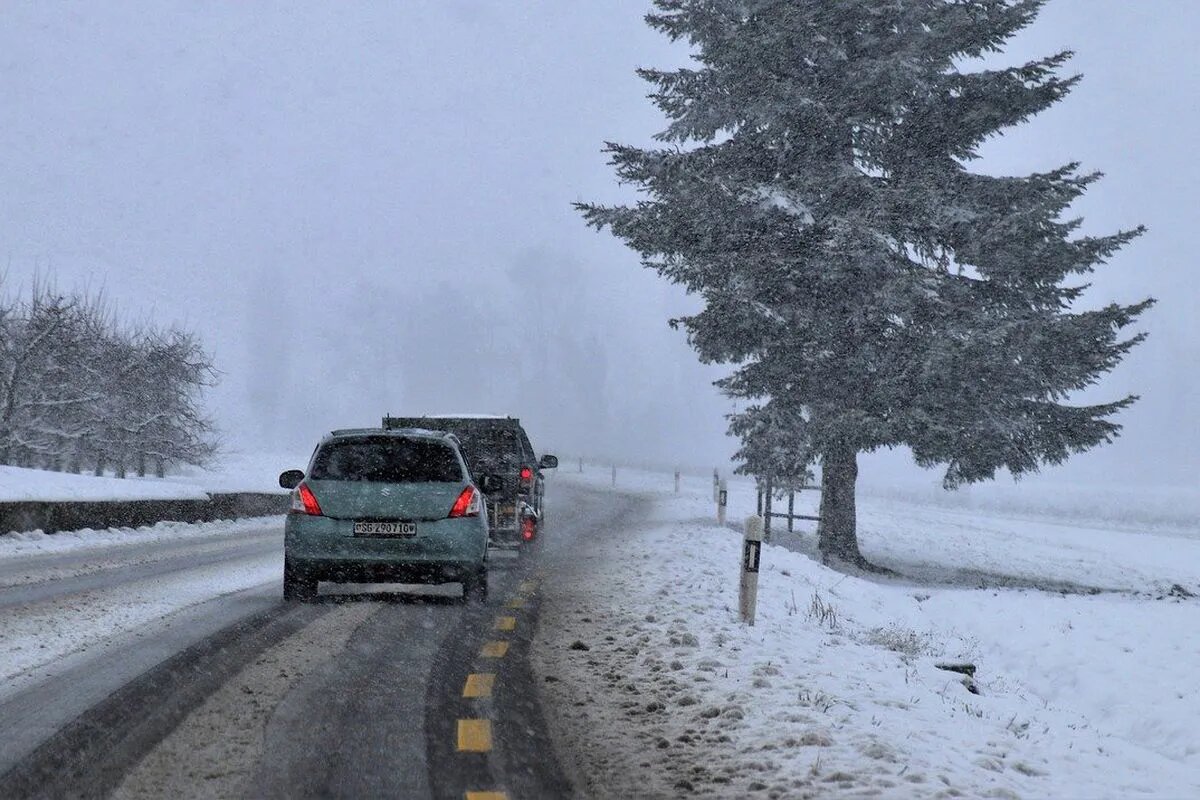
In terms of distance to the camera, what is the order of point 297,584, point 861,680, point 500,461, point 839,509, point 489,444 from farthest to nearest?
point 839,509
point 489,444
point 500,461
point 297,584
point 861,680

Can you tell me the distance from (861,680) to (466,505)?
15.3 ft

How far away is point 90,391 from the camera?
36531 mm

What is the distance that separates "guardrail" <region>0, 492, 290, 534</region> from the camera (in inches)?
663

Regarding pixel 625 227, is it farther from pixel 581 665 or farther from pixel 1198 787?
pixel 1198 787

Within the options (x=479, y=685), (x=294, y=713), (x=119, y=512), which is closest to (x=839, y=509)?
(x=119, y=512)

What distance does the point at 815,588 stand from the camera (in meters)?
13.0

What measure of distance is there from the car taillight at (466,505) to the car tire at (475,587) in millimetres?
590

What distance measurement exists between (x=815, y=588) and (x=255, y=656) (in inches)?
296

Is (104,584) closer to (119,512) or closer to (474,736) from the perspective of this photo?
(474,736)

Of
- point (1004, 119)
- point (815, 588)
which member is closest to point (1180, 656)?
point (815, 588)

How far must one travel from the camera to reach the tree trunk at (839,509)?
19094 millimetres

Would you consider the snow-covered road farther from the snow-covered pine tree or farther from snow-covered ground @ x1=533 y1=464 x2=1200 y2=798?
the snow-covered pine tree

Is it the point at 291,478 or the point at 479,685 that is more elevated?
the point at 291,478

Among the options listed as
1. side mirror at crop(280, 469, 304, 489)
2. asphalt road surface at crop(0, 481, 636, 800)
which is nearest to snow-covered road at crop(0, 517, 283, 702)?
asphalt road surface at crop(0, 481, 636, 800)
